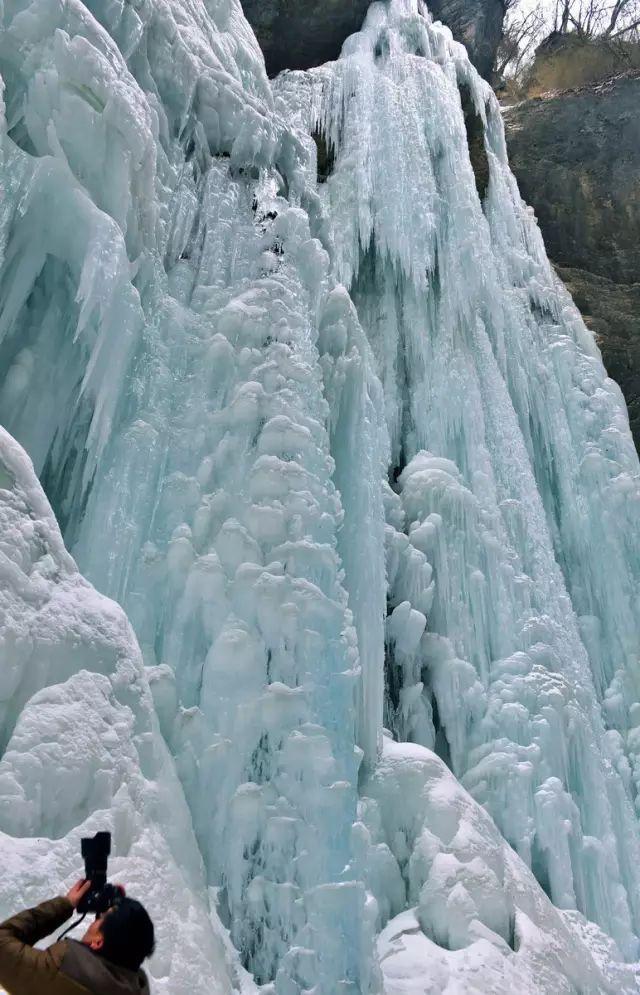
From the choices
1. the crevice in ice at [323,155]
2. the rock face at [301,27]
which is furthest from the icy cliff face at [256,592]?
the rock face at [301,27]

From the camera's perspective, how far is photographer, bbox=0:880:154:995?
6.23 feet

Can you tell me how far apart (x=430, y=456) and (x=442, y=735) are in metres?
2.53

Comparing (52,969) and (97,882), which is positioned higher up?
(97,882)

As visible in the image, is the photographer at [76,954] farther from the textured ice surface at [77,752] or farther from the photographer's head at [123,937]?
the textured ice surface at [77,752]

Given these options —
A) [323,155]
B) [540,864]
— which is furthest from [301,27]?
[540,864]

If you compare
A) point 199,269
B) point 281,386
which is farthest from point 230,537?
point 199,269

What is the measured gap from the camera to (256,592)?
477 cm

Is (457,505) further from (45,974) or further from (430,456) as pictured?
(45,974)

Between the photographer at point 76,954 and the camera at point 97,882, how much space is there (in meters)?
0.04

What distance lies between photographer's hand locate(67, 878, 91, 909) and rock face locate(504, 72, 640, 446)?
1193 cm

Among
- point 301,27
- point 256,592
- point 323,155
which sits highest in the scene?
point 301,27

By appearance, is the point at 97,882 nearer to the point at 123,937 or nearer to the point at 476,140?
the point at 123,937

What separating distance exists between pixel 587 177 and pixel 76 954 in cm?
1372

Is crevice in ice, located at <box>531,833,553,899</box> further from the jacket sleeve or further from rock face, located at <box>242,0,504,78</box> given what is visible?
rock face, located at <box>242,0,504,78</box>
